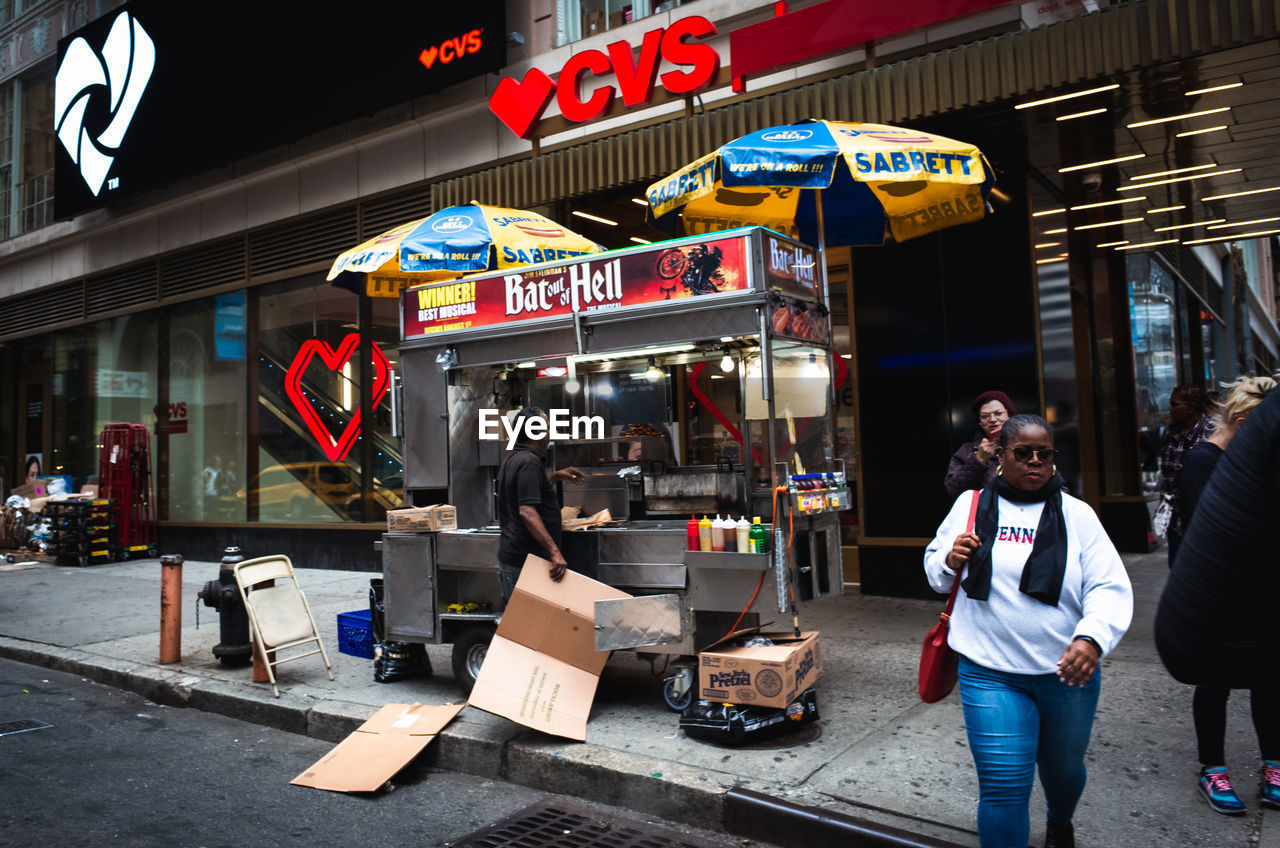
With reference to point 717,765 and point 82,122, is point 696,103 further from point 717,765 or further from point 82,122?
point 82,122

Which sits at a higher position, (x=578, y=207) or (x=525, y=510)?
(x=578, y=207)

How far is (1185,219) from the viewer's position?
438 inches

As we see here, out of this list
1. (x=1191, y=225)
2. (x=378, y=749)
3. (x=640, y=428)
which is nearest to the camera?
(x=378, y=749)

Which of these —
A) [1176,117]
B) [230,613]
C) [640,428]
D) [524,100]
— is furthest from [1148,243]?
[230,613]

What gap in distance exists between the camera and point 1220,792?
3809 mm

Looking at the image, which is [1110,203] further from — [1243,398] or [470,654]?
[470,654]

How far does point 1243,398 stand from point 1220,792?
168 centimetres

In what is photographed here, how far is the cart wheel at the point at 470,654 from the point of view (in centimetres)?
602

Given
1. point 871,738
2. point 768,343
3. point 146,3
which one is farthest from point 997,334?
point 146,3

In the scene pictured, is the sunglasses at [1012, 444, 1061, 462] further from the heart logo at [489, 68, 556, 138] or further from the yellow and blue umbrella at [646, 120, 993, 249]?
the heart logo at [489, 68, 556, 138]

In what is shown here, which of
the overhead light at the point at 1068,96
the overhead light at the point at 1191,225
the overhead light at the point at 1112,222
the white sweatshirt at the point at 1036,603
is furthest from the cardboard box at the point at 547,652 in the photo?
the overhead light at the point at 1191,225

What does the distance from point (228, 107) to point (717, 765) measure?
12878 millimetres

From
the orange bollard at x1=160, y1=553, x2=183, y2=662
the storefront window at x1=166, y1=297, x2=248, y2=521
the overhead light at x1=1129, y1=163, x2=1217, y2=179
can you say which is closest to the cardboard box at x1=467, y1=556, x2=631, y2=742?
the orange bollard at x1=160, y1=553, x2=183, y2=662

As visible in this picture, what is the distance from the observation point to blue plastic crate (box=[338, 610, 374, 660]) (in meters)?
6.83
